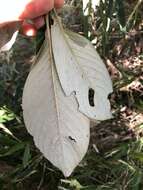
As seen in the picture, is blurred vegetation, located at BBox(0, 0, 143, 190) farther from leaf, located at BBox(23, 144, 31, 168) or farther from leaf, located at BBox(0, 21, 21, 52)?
leaf, located at BBox(0, 21, 21, 52)

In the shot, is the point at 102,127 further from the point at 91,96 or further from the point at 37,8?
the point at 37,8

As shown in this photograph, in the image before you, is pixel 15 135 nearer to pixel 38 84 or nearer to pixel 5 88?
pixel 5 88

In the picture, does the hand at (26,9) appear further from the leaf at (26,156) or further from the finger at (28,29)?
the leaf at (26,156)

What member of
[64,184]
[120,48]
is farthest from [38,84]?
[120,48]

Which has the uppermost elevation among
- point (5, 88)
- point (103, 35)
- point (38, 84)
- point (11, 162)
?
point (38, 84)

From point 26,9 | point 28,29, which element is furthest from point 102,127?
point 26,9

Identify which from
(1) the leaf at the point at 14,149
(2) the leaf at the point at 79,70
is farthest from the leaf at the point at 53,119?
(1) the leaf at the point at 14,149
